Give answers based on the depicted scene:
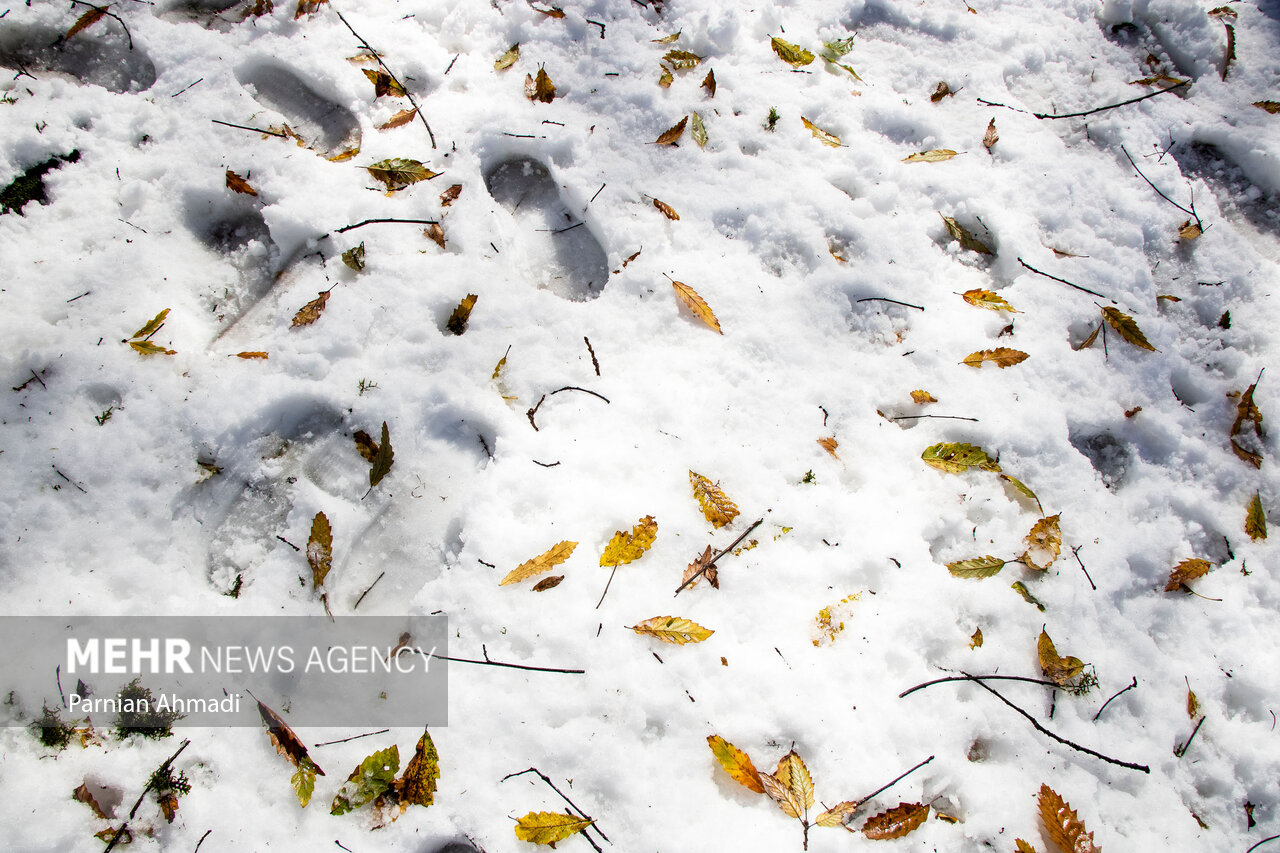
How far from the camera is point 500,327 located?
1.98 m

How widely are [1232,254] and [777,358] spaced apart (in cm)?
175

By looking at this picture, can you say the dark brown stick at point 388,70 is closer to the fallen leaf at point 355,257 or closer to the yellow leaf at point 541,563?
the fallen leaf at point 355,257

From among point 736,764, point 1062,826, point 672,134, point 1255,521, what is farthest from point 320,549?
point 1255,521

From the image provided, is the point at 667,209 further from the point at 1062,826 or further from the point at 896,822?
the point at 1062,826

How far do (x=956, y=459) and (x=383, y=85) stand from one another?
232 centimetres

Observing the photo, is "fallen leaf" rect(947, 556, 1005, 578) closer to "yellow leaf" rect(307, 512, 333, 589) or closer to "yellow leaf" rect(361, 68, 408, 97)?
"yellow leaf" rect(307, 512, 333, 589)

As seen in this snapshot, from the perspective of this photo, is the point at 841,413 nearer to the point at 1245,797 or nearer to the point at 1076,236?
the point at 1076,236

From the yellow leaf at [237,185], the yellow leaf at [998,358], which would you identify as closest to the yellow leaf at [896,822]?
the yellow leaf at [998,358]

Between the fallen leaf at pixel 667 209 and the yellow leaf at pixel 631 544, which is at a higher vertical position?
the fallen leaf at pixel 667 209

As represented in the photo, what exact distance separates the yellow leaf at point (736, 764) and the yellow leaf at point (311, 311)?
1.61m

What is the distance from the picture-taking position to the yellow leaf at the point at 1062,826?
1490 millimetres

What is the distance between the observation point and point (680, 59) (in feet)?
8.21

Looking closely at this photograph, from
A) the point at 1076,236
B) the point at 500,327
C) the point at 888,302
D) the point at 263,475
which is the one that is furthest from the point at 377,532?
the point at 1076,236

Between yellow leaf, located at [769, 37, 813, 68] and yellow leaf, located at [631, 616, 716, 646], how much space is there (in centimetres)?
220
